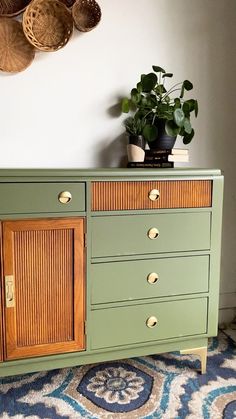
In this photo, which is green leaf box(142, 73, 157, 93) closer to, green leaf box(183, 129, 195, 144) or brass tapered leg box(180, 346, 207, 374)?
green leaf box(183, 129, 195, 144)

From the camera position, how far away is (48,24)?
1750mm

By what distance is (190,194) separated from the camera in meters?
1.58

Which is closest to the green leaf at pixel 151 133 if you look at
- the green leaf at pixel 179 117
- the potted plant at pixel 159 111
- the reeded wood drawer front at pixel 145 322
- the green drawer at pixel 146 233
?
the potted plant at pixel 159 111

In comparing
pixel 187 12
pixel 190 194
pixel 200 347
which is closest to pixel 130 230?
pixel 190 194

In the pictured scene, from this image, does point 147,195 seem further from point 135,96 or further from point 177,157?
point 135,96

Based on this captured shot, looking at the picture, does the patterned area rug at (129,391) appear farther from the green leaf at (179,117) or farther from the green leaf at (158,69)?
the green leaf at (158,69)

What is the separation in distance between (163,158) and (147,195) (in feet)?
0.96

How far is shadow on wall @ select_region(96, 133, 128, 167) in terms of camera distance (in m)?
1.92

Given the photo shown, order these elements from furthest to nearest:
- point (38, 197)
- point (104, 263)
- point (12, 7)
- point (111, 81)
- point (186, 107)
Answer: point (111, 81) → point (186, 107) → point (12, 7) → point (104, 263) → point (38, 197)

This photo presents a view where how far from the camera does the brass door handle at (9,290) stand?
1.39m

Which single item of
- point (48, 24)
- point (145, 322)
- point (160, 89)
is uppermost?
point (48, 24)

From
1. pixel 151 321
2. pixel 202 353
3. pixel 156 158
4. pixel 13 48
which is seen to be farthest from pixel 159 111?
pixel 202 353

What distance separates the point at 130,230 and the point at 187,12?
1220 mm

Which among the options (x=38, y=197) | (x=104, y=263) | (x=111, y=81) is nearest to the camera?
(x=38, y=197)
